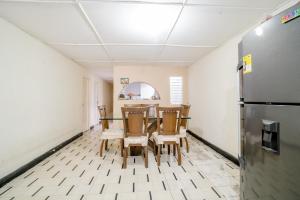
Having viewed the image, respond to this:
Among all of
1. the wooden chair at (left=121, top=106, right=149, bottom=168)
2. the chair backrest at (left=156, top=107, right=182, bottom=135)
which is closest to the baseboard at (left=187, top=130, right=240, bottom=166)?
the chair backrest at (left=156, top=107, right=182, bottom=135)

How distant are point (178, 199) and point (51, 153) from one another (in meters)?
2.86

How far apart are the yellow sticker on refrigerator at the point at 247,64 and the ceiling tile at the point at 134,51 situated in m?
2.52

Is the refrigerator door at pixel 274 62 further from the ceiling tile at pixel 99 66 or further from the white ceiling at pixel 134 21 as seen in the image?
the ceiling tile at pixel 99 66

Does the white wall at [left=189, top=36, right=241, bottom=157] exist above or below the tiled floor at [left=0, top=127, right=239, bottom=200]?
above

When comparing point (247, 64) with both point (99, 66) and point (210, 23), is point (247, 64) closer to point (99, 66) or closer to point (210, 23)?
point (210, 23)

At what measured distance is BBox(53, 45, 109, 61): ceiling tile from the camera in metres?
3.50

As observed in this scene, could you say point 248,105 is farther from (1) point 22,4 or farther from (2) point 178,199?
(1) point 22,4

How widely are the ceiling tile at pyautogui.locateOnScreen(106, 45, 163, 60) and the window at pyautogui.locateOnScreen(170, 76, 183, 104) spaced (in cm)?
160

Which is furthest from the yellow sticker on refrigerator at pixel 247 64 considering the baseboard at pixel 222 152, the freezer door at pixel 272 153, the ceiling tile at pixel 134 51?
the ceiling tile at pixel 134 51

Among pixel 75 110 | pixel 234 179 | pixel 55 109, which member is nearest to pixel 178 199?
pixel 234 179

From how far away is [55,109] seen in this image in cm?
375

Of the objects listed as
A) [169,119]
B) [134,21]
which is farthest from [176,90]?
[134,21]

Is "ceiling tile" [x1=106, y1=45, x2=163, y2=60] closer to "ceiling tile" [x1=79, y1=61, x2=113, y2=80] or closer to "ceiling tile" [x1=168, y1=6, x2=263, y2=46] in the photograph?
"ceiling tile" [x1=168, y1=6, x2=263, y2=46]

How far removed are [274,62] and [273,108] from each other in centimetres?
24
